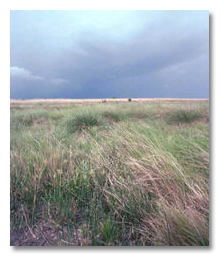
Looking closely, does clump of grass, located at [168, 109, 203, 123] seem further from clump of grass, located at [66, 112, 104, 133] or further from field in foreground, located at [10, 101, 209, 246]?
field in foreground, located at [10, 101, 209, 246]

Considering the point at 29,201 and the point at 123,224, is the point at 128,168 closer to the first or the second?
the point at 123,224

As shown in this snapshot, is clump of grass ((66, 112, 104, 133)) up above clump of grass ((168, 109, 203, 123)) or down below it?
below

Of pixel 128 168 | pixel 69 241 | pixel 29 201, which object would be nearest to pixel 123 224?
pixel 69 241

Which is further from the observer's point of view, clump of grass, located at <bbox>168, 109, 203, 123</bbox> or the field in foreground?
clump of grass, located at <bbox>168, 109, 203, 123</bbox>

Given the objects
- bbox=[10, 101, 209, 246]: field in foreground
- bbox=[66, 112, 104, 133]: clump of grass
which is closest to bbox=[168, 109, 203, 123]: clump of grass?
bbox=[66, 112, 104, 133]: clump of grass

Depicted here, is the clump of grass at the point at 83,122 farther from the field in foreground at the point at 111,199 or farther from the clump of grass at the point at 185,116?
the clump of grass at the point at 185,116

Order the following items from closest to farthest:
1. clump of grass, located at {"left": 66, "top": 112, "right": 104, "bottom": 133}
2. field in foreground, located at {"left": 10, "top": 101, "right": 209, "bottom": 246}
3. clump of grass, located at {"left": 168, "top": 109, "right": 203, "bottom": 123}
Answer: field in foreground, located at {"left": 10, "top": 101, "right": 209, "bottom": 246} < clump of grass, located at {"left": 66, "top": 112, "right": 104, "bottom": 133} < clump of grass, located at {"left": 168, "top": 109, "right": 203, "bottom": 123}

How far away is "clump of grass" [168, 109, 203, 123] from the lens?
5.65 meters

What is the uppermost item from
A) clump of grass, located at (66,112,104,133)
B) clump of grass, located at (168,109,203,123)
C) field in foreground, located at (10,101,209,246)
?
clump of grass, located at (168,109,203,123)

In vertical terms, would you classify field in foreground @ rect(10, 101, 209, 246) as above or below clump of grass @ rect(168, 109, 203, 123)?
below

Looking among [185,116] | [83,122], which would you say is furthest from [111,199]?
[185,116]

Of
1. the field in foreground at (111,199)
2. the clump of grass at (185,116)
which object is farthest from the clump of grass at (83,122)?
the clump of grass at (185,116)

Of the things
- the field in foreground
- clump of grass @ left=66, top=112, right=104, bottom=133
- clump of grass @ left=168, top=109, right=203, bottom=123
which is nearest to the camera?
the field in foreground

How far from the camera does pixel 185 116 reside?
18.9ft
